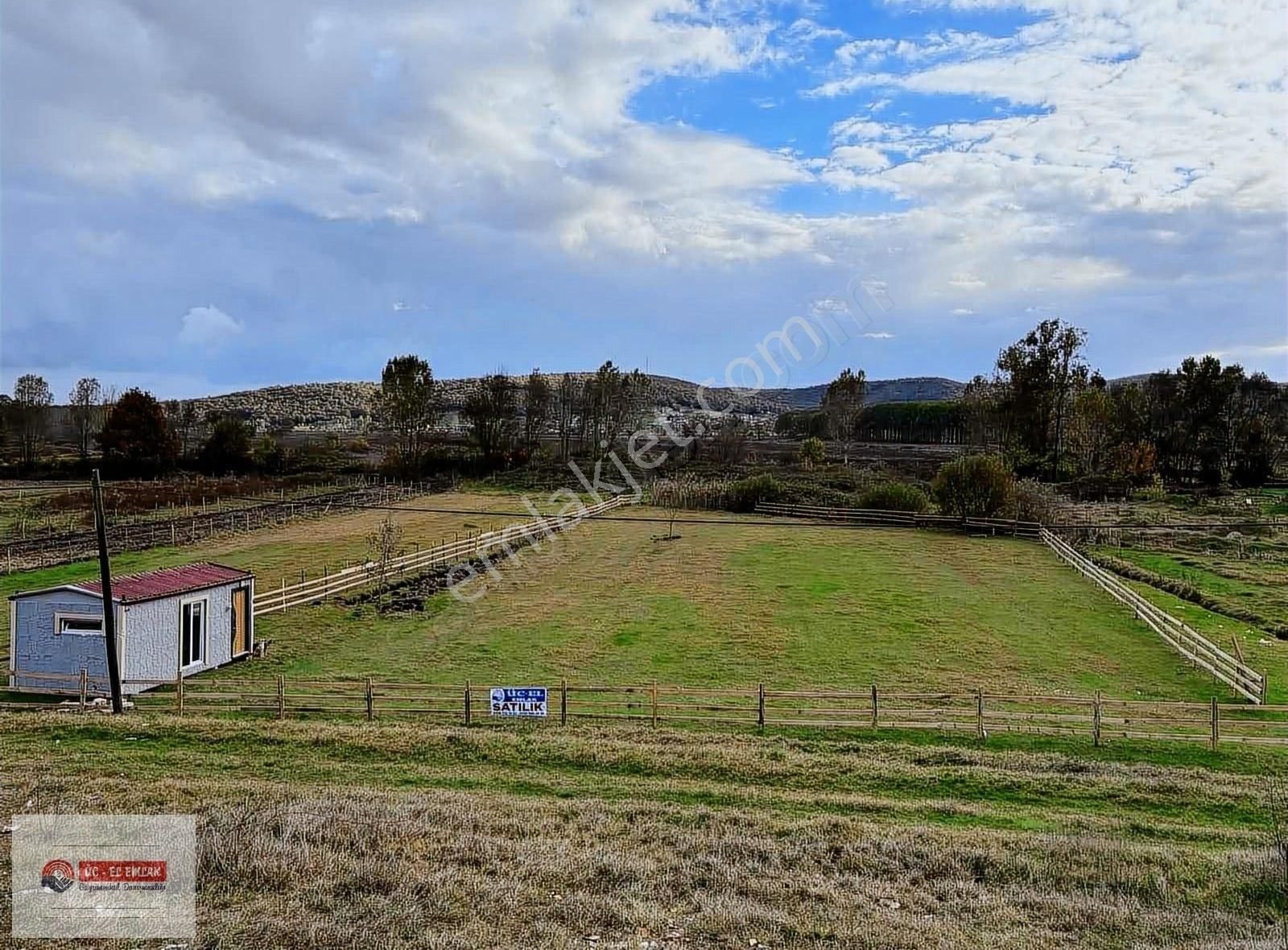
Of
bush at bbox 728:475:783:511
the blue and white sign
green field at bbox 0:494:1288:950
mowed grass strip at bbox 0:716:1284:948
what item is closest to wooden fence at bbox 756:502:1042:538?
bush at bbox 728:475:783:511

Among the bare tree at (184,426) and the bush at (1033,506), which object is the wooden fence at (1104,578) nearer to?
the bush at (1033,506)

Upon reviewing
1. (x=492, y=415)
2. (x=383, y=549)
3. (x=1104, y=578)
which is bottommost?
(x=1104, y=578)

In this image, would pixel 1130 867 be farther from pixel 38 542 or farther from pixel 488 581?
pixel 38 542

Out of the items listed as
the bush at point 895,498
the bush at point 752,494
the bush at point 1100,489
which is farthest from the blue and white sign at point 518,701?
the bush at point 1100,489

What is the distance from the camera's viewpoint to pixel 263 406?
161 metres

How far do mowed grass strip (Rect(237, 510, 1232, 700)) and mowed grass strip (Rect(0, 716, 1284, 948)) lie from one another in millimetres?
4478

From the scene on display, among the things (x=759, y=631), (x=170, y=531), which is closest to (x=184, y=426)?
(x=170, y=531)

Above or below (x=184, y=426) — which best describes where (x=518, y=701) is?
below

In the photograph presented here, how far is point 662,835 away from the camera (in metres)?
9.73

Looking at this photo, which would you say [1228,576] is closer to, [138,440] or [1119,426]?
[1119,426]

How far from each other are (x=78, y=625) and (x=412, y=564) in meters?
14.3

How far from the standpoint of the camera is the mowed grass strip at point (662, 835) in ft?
25.0

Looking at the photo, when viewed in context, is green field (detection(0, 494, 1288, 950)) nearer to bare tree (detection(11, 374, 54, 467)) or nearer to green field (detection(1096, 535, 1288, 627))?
green field (detection(1096, 535, 1288, 627))

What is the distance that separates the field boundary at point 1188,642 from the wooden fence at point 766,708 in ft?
2.87
